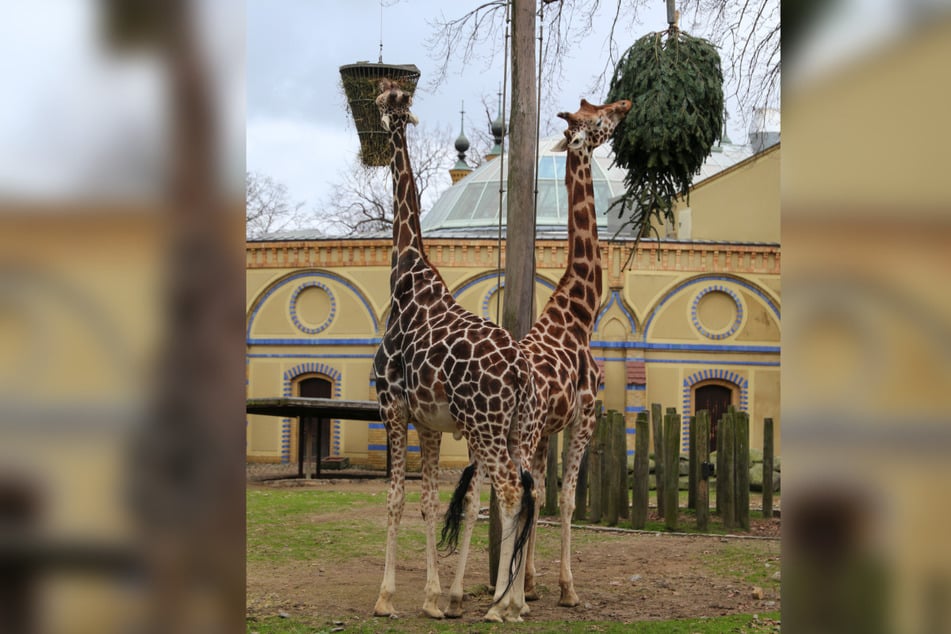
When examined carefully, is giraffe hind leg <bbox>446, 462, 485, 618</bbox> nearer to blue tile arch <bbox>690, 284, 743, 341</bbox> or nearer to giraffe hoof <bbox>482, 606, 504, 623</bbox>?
giraffe hoof <bbox>482, 606, 504, 623</bbox>

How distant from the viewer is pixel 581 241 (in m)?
8.59

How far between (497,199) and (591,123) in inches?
886

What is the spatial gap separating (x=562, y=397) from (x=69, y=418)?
6785 mm

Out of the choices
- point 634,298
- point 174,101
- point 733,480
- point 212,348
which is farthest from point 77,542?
point 634,298

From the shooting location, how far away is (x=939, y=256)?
1.25 meters

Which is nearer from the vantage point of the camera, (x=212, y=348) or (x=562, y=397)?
(x=212, y=348)

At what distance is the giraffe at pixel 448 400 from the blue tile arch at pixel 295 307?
57.9 feet

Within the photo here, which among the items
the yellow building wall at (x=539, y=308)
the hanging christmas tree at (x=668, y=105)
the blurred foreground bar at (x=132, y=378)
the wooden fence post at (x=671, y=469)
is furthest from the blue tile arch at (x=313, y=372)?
the blurred foreground bar at (x=132, y=378)

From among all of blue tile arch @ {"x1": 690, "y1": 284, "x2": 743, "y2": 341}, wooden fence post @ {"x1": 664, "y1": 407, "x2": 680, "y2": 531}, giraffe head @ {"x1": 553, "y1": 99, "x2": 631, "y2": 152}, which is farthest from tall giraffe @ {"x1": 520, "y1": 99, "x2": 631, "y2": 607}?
blue tile arch @ {"x1": 690, "y1": 284, "x2": 743, "y2": 341}

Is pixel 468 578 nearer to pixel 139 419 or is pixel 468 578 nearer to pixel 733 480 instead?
pixel 733 480

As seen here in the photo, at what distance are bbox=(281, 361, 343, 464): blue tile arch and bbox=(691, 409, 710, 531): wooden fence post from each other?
13.8 m

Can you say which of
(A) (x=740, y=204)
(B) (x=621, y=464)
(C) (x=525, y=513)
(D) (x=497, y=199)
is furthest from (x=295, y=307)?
(C) (x=525, y=513)

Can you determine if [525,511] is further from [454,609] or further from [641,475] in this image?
[641,475]

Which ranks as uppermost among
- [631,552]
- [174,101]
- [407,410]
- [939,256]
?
[174,101]
